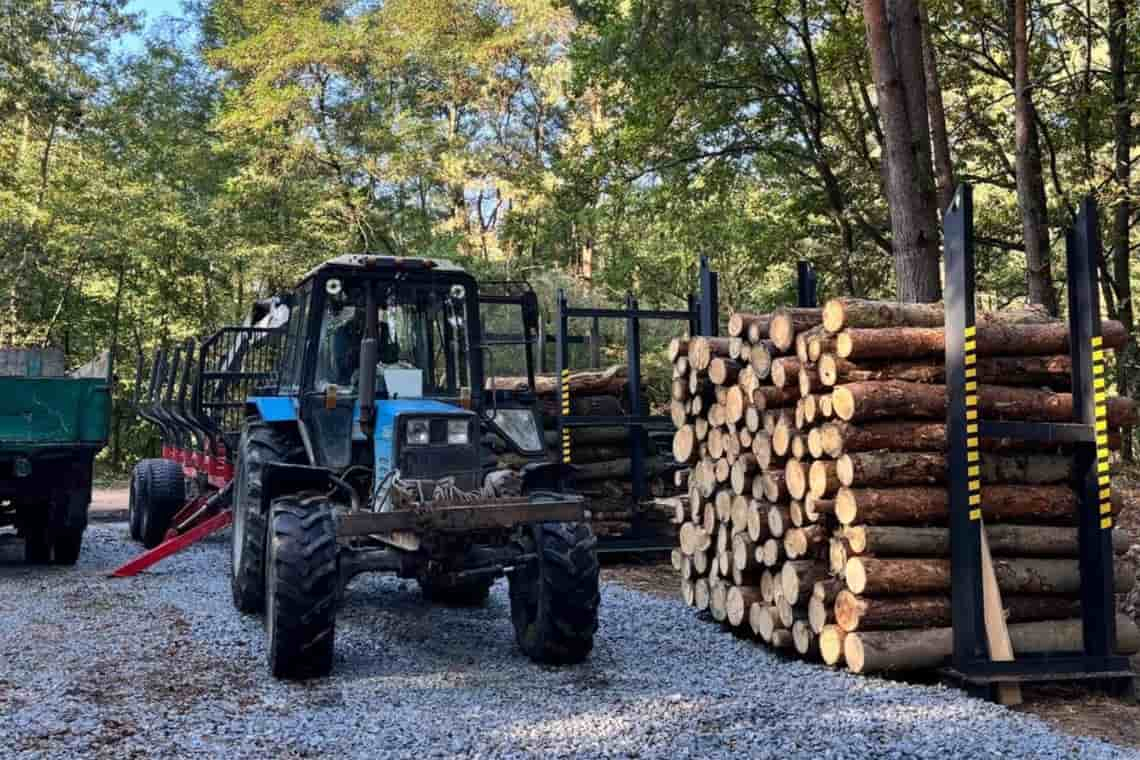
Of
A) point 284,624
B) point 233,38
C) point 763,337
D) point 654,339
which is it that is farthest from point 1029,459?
point 233,38

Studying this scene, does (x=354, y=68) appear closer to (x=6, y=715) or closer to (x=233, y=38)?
(x=233, y=38)

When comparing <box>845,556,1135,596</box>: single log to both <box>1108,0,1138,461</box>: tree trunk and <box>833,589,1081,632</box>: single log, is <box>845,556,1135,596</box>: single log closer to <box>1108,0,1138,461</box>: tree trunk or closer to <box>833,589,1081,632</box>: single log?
<box>833,589,1081,632</box>: single log

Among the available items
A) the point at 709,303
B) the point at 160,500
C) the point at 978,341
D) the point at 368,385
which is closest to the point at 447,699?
the point at 368,385

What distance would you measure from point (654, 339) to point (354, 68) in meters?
10.3

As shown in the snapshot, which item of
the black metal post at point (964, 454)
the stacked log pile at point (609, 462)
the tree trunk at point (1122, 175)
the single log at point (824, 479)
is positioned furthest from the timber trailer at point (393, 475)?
the tree trunk at point (1122, 175)

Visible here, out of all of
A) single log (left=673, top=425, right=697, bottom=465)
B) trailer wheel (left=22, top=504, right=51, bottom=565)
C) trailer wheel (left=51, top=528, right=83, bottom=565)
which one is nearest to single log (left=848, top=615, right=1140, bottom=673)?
single log (left=673, top=425, right=697, bottom=465)

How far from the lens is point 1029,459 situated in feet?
21.9

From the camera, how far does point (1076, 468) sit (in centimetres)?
635

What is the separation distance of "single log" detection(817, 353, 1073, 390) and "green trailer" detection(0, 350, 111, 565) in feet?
22.2

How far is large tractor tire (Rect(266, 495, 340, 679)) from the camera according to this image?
19.9ft

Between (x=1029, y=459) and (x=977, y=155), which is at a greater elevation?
(x=977, y=155)

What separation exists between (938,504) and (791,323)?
4.86ft

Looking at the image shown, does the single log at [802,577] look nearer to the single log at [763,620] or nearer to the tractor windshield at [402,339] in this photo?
the single log at [763,620]

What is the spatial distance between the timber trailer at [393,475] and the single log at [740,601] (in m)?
1.42
